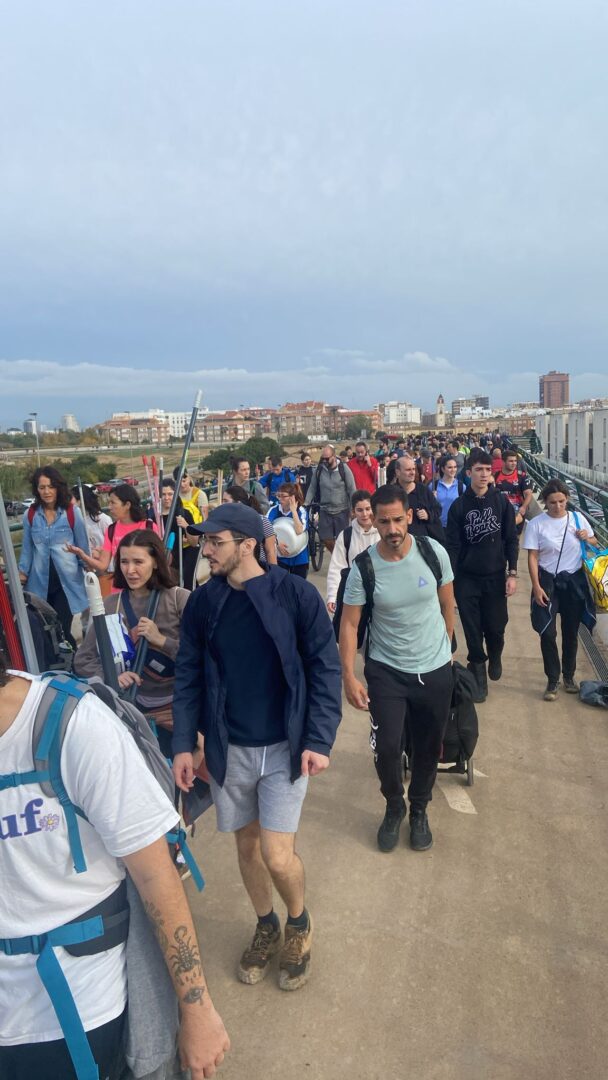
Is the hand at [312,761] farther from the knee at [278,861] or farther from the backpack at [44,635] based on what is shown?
the backpack at [44,635]

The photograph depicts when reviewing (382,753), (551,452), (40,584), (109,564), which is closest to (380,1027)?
(382,753)

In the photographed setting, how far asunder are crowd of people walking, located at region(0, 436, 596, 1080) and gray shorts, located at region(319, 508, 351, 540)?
2590mm

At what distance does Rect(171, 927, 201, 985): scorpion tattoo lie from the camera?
4.87ft

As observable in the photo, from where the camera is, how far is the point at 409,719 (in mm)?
3623

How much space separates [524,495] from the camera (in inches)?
421

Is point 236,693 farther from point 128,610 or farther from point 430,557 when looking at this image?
point 430,557

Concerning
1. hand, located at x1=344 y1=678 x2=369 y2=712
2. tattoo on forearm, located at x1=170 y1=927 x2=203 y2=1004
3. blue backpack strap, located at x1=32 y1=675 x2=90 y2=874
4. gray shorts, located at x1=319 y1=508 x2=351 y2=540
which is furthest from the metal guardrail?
blue backpack strap, located at x1=32 y1=675 x2=90 y2=874

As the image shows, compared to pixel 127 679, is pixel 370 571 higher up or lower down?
higher up

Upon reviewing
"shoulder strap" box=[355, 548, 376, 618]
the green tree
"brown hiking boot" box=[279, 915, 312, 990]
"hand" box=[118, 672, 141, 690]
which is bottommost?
"brown hiking boot" box=[279, 915, 312, 990]

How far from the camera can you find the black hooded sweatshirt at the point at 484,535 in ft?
17.7

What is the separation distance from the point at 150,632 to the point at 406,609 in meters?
1.24

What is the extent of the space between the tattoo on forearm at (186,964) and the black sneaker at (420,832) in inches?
92.7

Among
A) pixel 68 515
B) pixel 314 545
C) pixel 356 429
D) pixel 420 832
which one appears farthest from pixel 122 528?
pixel 356 429

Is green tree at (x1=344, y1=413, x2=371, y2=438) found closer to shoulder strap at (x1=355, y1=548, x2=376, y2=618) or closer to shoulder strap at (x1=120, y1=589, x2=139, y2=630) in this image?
shoulder strap at (x1=355, y1=548, x2=376, y2=618)
